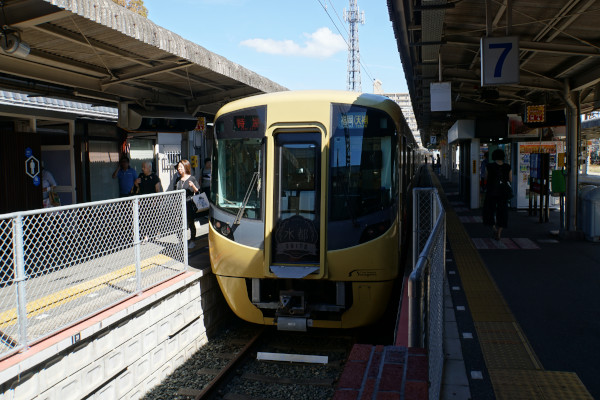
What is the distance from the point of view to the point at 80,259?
5047 millimetres

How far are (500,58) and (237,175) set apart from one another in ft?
13.1

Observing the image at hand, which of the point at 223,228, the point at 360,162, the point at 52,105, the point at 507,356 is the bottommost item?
the point at 507,356

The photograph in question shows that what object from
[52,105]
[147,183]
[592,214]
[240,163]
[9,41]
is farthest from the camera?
[592,214]

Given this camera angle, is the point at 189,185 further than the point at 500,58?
Yes

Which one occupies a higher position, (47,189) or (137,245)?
(47,189)

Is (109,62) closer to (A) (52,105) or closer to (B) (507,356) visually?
(A) (52,105)

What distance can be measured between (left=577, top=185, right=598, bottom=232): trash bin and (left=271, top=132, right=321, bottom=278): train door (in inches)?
267

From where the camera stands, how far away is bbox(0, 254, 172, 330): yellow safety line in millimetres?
4484

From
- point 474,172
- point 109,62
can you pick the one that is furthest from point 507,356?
point 474,172

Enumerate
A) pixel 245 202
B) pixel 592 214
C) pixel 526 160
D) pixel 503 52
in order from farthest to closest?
1. pixel 526 160
2. pixel 592 214
3. pixel 503 52
4. pixel 245 202

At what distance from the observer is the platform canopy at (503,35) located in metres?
6.65

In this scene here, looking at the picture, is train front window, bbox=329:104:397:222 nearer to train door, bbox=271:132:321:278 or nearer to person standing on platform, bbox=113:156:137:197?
train door, bbox=271:132:321:278

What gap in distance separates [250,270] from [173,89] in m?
5.30

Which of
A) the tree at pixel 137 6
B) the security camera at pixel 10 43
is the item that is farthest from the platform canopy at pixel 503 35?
the tree at pixel 137 6
